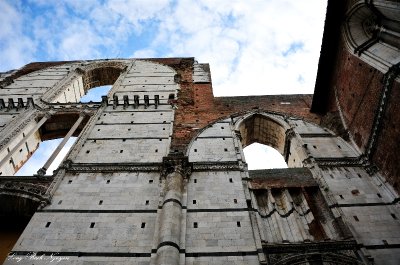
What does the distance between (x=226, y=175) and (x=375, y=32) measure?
19.2 ft

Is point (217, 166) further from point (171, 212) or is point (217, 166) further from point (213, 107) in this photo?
point (213, 107)

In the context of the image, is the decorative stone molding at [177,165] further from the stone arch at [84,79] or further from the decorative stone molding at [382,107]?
the stone arch at [84,79]

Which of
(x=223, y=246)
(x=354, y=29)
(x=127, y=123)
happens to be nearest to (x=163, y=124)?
(x=127, y=123)

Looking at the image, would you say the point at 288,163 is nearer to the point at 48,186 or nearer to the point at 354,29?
the point at 354,29

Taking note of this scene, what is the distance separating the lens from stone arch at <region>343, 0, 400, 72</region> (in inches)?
325

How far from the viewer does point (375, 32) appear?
9523mm

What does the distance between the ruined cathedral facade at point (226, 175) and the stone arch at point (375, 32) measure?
41 mm

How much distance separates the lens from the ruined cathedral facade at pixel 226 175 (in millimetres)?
7086

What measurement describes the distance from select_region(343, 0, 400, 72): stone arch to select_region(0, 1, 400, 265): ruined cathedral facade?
4 cm

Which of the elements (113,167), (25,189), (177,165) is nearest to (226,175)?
(177,165)

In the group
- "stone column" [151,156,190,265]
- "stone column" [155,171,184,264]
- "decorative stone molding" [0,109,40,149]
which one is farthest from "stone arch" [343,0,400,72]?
"decorative stone molding" [0,109,40,149]

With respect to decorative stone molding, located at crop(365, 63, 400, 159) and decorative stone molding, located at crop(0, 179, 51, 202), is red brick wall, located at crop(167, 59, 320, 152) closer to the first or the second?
decorative stone molding, located at crop(365, 63, 400, 159)

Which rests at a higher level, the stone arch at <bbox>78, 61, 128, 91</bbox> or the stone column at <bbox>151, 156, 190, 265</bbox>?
the stone arch at <bbox>78, 61, 128, 91</bbox>

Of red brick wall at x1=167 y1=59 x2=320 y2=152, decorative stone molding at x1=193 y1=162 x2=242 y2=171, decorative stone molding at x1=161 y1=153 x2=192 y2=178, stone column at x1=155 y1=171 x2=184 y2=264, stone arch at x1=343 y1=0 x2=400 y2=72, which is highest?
red brick wall at x1=167 y1=59 x2=320 y2=152
